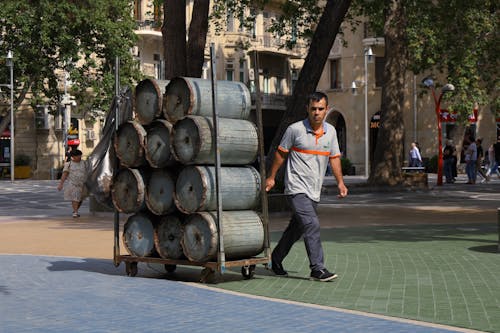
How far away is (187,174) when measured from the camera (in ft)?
36.4

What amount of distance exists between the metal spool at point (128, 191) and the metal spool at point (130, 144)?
0.35 feet

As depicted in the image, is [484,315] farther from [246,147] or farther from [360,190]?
[360,190]

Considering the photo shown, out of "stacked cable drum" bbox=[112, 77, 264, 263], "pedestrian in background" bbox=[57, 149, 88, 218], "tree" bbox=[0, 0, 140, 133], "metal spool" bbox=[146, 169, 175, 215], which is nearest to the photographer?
"stacked cable drum" bbox=[112, 77, 264, 263]

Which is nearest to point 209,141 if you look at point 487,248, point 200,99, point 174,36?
point 200,99

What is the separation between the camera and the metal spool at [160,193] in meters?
11.3

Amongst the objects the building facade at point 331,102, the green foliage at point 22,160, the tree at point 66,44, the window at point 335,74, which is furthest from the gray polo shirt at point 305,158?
the window at point 335,74

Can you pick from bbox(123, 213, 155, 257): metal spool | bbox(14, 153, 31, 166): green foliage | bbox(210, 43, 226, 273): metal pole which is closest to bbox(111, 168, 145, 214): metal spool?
bbox(123, 213, 155, 257): metal spool

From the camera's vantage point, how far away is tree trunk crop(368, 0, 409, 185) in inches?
1421

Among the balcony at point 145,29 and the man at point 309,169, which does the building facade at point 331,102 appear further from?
the man at point 309,169

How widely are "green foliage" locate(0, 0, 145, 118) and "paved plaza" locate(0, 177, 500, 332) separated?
1447 inches

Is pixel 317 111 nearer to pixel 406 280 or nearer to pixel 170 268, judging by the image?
pixel 406 280

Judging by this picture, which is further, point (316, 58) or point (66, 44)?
point (66, 44)

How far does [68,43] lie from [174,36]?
33.8 meters

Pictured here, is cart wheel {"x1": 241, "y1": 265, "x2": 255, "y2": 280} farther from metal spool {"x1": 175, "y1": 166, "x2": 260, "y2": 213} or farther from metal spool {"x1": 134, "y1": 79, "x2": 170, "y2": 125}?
metal spool {"x1": 134, "y1": 79, "x2": 170, "y2": 125}
